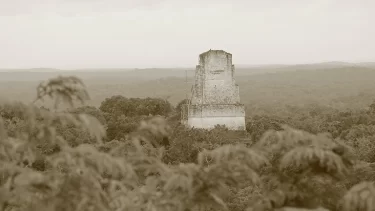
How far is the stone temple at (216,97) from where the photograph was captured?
2617cm

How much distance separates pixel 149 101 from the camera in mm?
32781

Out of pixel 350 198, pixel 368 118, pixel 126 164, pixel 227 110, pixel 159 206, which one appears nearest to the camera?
pixel 350 198

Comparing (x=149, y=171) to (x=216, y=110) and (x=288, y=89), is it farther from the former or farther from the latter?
(x=288, y=89)

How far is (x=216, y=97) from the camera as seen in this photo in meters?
26.5

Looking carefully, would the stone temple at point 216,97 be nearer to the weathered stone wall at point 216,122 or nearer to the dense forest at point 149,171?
the weathered stone wall at point 216,122

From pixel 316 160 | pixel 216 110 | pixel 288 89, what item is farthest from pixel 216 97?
pixel 288 89

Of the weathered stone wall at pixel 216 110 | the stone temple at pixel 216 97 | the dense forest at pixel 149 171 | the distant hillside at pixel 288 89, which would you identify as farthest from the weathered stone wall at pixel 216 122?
the distant hillside at pixel 288 89

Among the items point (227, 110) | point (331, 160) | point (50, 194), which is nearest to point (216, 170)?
point (331, 160)

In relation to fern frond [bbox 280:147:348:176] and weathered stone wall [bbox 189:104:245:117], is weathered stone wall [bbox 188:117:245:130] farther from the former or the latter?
fern frond [bbox 280:147:348:176]

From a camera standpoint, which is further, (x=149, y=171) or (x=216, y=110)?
(x=216, y=110)

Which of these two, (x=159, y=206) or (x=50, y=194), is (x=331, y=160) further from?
(x=50, y=194)

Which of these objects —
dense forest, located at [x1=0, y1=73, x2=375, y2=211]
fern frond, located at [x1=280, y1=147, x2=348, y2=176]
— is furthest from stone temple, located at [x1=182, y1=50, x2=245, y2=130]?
fern frond, located at [x1=280, y1=147, x2=348, y2=176]

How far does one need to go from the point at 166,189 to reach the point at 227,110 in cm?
2270

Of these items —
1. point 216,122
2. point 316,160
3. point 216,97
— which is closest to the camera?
point 316,160
